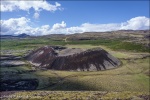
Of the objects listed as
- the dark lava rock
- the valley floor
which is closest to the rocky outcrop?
the valley floor

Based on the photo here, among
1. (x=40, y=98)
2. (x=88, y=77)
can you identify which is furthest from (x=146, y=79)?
(x=40, y=98)

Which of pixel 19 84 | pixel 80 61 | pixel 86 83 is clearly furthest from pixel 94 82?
pixel 19 84

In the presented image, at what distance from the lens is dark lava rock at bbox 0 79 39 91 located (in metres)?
73.9

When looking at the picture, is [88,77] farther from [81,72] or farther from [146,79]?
[146,79]

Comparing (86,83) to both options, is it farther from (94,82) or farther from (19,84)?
(19,84)

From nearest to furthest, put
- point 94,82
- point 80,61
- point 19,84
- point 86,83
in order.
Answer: point 86,83 → point 94,82 → point 19,84 → point 80,61

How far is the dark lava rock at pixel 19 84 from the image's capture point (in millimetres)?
73938

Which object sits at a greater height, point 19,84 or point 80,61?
point 80,61

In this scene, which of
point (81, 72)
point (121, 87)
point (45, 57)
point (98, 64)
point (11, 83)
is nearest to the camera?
point (121, 87)

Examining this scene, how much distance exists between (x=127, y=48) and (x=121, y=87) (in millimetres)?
79435

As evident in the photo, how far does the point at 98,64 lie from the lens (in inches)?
3684

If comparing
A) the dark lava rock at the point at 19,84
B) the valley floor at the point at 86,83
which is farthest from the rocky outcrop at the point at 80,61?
the dark lava rock at the point at 19,84

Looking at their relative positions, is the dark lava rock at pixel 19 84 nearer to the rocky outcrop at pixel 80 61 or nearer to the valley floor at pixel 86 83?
the valley floor at pixel 86 83

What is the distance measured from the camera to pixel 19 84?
253ft
